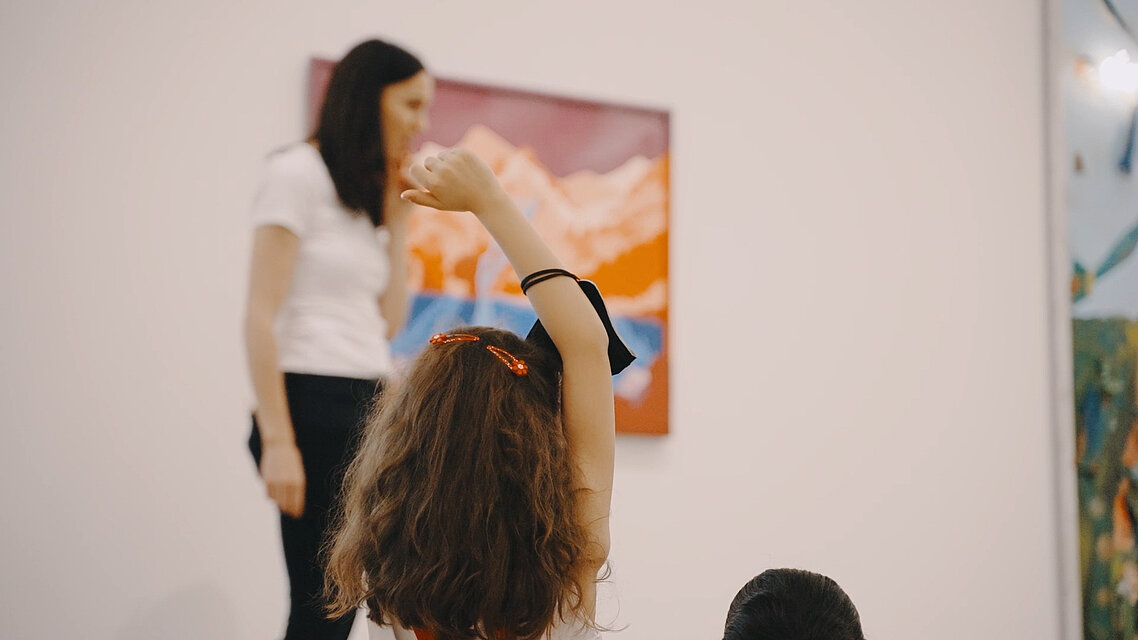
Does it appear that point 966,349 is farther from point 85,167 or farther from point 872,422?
point 85,167

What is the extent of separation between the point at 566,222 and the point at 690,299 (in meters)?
0.40

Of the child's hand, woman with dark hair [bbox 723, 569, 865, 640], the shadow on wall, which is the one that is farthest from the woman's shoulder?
woman with dark hair [bbox 723, 569, 865, 640]

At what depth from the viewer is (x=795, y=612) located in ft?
3.08

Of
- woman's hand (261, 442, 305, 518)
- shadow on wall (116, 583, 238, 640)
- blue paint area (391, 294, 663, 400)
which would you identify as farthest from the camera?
blue paint area (391, 294, 663, 400)

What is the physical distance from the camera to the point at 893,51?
3.16 m

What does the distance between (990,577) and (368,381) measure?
6.95 feet

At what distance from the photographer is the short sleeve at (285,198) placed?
1762 millimetres

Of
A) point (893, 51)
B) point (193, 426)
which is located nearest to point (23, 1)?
point (193, 426)

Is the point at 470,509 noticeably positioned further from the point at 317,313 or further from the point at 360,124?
the point at 360,124

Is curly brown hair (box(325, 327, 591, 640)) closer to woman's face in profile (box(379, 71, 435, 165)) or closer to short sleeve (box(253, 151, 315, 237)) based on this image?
short sleeve (box(253, 151, 315, 237))

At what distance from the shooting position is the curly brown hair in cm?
106

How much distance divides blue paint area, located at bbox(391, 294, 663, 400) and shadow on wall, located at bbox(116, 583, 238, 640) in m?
0.64

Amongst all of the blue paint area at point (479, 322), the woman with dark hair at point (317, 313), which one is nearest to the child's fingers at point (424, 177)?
the woman with dark hair at point (317, 313)

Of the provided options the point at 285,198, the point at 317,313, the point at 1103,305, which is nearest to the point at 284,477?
the point at 317,313
